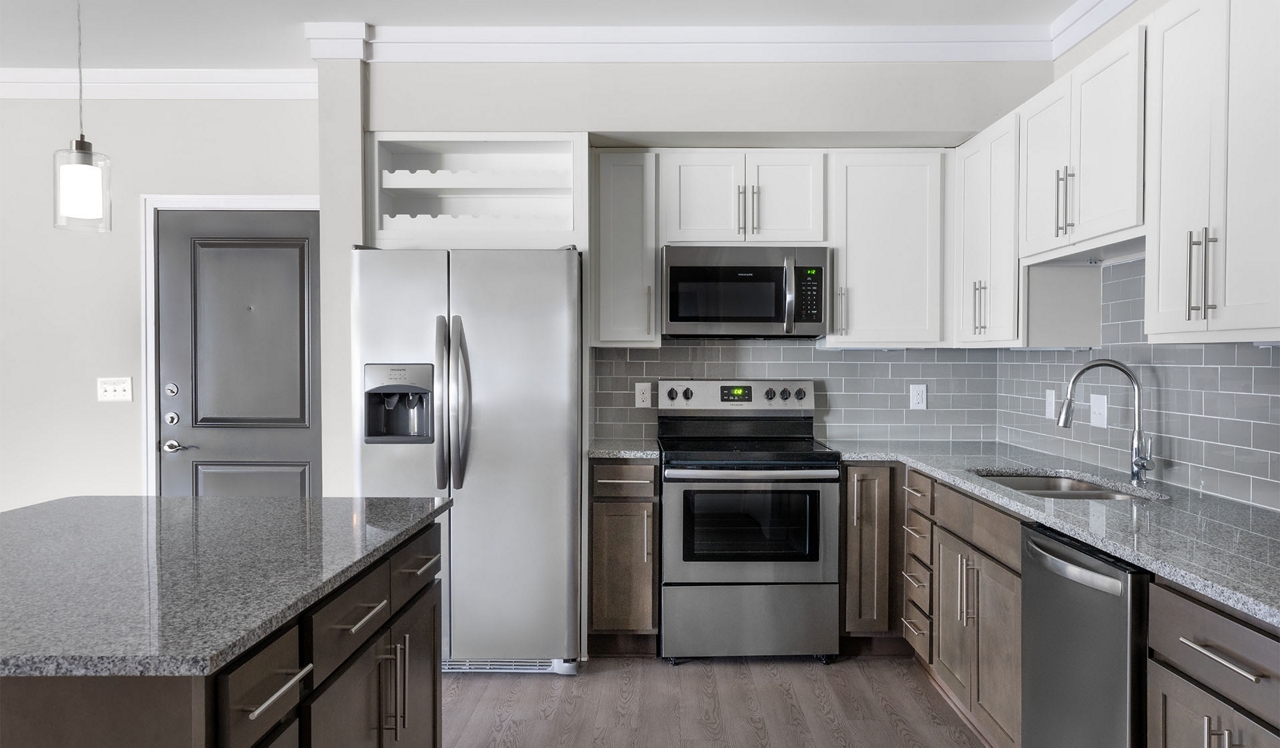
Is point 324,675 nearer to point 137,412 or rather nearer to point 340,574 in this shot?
point 340,574

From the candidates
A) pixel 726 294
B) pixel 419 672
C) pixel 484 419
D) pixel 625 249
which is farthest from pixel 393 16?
pixel 419 672

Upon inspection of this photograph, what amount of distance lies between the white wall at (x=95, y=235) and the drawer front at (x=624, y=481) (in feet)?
6.22

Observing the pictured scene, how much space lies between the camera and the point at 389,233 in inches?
115

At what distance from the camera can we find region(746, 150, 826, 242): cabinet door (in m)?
3.07

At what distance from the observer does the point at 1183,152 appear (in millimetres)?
1718

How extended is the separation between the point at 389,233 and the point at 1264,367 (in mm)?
2957

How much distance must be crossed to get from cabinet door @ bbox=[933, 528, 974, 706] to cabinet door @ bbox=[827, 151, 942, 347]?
1.01 meters

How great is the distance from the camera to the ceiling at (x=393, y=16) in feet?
8.70

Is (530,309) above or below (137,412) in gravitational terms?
above

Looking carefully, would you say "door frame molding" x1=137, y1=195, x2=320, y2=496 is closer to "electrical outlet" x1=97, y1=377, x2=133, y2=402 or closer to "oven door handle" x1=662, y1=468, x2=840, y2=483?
"electrical outlet" x1=97, y1=377, x2=133, y2=402

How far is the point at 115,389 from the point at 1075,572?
385 cm

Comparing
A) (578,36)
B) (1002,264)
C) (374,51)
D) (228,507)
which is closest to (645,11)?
(578,36)

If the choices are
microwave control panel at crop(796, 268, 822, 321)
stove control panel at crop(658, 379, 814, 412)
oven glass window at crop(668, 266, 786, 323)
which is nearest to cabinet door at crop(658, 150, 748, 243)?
oven glass window at crop(668, 266, 786, 323)

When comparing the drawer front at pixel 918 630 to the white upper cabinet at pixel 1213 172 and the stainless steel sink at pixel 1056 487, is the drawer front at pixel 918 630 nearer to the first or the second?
the stainless steel sink at pixel 1056 487
